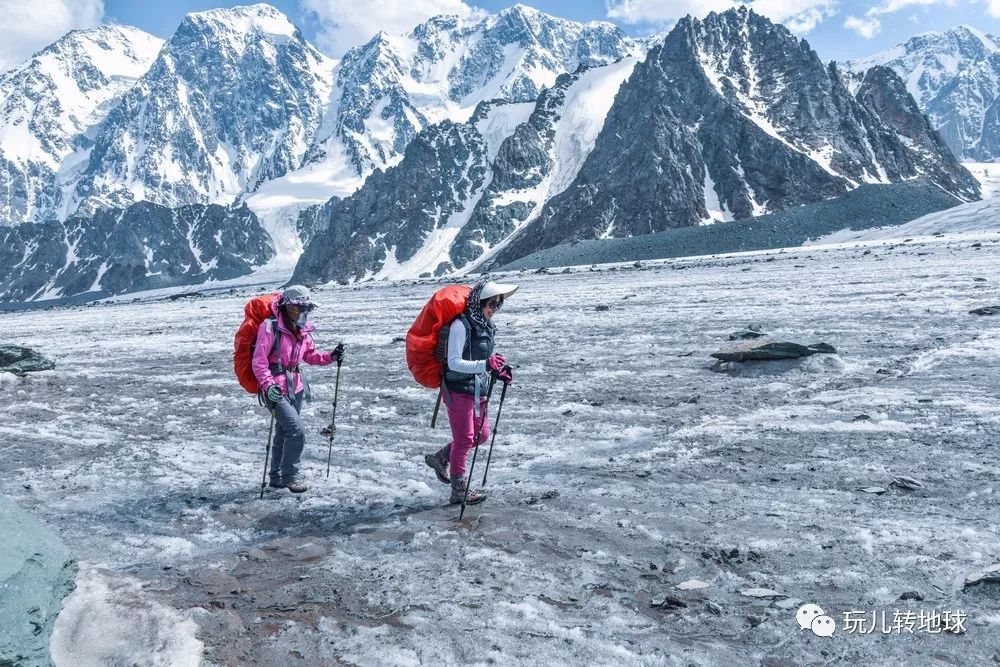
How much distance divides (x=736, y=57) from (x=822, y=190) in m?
46.1

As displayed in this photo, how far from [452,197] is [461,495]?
183051 millimetres

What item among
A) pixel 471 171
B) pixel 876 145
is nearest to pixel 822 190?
pixel 876 145

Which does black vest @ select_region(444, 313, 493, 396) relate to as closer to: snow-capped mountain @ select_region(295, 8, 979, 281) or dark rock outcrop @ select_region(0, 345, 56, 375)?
dark rock outcrop @ select_region(0, 345, 56, 375)

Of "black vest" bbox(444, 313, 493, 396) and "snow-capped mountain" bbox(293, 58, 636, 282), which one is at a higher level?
"snow-capped mountain" bbox(293, 58, 636, 282)

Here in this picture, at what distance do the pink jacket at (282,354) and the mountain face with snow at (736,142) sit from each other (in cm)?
12176

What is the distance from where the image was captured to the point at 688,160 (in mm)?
134125

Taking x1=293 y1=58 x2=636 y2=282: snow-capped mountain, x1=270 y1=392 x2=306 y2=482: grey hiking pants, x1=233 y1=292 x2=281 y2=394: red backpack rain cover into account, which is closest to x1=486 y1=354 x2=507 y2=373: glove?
x1=270 y1=392 x2=306 y2=482: grey hiking pants

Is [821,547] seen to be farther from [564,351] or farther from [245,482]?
[564,351]

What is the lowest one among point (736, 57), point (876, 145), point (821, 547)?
point (821, 547)

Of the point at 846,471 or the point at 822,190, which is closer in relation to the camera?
the point at 846,471

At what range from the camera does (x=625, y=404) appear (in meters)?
11.2

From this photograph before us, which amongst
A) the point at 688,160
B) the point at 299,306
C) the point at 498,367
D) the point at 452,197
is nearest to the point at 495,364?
the point at 498,367

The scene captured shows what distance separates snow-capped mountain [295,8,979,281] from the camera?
4963 inches

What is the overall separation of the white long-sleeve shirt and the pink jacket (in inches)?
63.7
